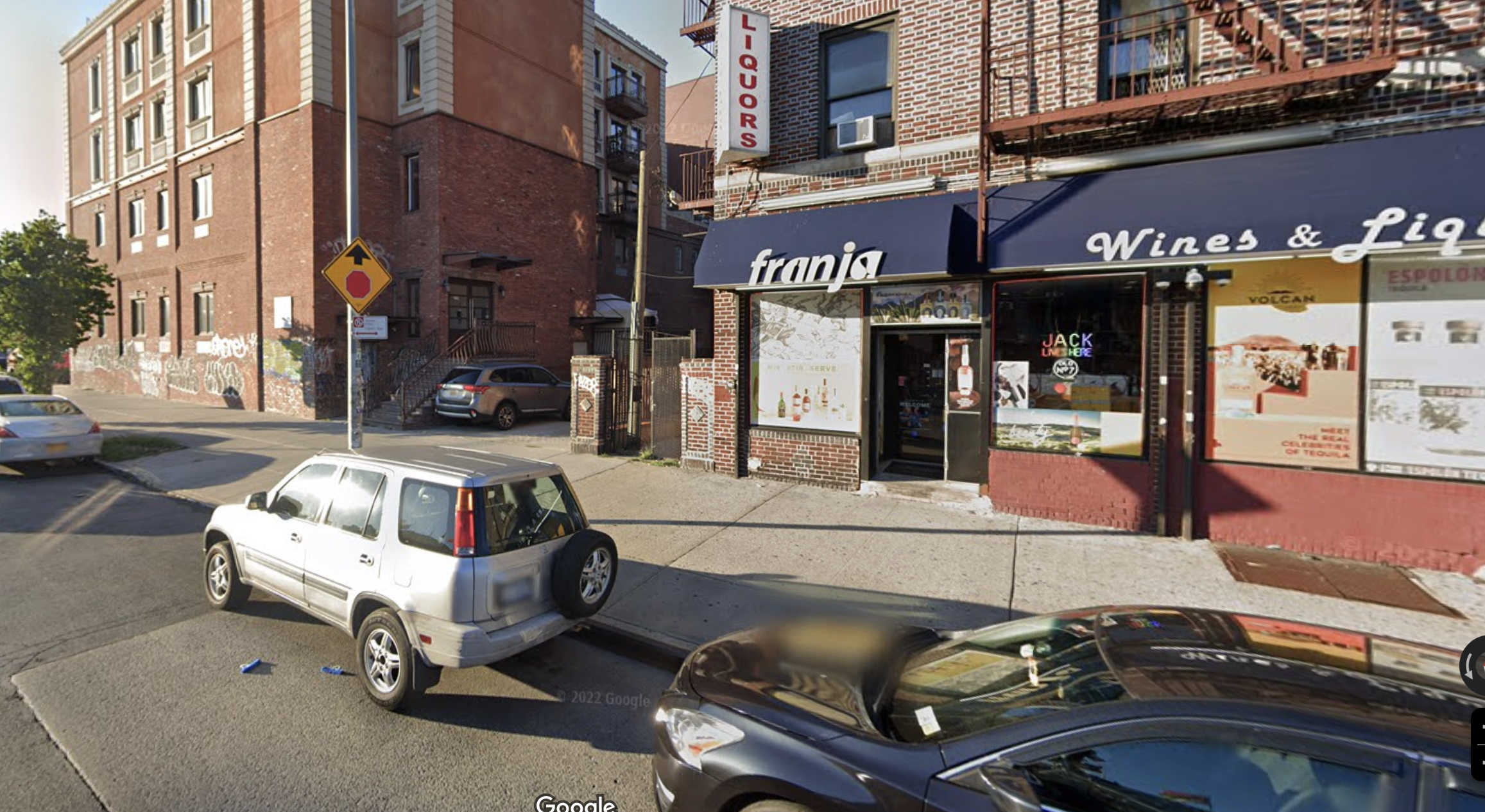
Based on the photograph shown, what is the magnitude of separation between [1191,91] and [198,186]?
97.8 ft

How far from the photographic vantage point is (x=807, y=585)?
5883 mm

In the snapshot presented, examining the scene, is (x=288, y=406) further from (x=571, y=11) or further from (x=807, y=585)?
(x=807, y=585)

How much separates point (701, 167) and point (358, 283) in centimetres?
563

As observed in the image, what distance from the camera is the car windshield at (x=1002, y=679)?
7.19 ft

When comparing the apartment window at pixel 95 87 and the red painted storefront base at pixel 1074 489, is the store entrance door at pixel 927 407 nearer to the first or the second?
the red painted storefront base at pixel 1074 489

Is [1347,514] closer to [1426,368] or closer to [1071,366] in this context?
[1426,368]

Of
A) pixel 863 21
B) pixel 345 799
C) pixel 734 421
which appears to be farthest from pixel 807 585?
pixel 863 21

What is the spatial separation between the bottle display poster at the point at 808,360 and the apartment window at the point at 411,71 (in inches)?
674

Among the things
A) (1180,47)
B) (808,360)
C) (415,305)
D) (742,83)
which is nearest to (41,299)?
(415,305)

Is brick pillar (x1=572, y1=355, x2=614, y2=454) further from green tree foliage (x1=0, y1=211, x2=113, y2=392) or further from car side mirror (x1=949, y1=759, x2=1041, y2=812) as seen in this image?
green tree foliage (x1=0, y1=211, x2=113, y2=392)

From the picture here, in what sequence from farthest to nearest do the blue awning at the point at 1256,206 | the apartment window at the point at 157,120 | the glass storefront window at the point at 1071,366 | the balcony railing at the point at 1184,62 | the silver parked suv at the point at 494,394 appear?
1. the apartment window at the point at 157,120
2. the silver parked suv at the point at 494,394
3. the glass storefront window at the point at 1071,366
4. the balcony railing at the point at 1184,62
5. the blue awning at the point at 1256,206

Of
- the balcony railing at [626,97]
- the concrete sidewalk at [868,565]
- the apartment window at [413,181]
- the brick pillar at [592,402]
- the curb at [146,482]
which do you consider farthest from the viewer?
the balcony railing at [626,97]

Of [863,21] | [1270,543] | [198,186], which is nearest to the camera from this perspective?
[1270,543]

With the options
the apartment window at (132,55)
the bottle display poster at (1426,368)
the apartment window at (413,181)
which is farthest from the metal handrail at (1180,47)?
the apartment window at (132,55)
